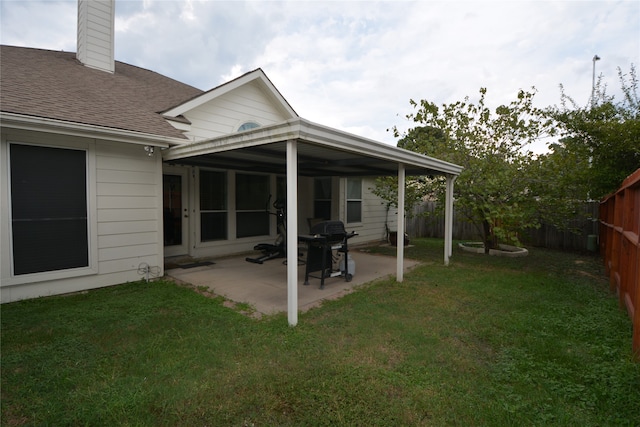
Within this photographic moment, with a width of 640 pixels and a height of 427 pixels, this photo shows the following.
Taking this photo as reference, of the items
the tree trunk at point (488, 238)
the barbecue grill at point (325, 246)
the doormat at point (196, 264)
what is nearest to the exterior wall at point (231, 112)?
the doormat at point (196, 264)

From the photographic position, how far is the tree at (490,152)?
6.63m

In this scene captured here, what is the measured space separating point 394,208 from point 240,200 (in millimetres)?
6273

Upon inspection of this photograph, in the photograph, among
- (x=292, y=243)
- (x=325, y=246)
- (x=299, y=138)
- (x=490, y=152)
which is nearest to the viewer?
(x=299, y=138)

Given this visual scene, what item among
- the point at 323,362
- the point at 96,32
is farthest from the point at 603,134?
the point at 96,32

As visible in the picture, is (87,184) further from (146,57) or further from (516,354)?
(146,57)

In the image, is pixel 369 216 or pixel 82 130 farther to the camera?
pixel 369 216

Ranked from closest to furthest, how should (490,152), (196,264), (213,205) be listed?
1. (196,264)
2. (213,205)
3. (490,152)

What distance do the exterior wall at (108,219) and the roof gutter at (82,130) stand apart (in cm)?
28

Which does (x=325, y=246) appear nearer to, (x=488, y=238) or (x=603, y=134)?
(x=603, y=134)

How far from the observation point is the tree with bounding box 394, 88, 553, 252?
6629 millimetres

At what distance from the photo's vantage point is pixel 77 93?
4.92 metres

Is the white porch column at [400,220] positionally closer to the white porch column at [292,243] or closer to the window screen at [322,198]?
the white porch column at [292,243]

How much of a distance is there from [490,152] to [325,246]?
5.39 m

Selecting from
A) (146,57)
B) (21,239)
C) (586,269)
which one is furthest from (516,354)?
(146,57)
